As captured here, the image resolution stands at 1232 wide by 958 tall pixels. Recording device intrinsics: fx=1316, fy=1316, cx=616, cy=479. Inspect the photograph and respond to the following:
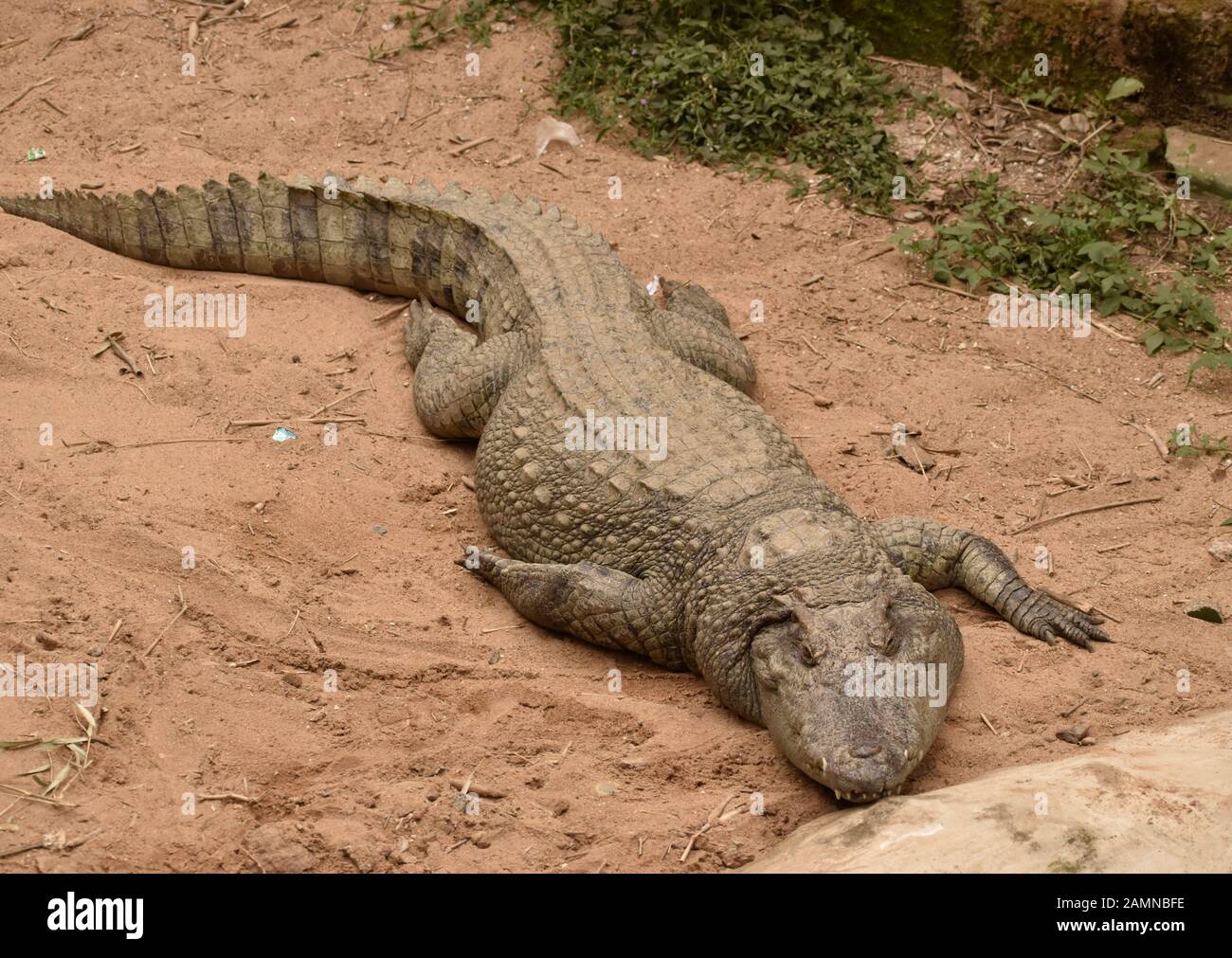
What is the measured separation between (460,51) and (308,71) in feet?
3.40

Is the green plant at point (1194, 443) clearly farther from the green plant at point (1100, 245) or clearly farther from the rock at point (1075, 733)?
the rock at point (1075, 733)

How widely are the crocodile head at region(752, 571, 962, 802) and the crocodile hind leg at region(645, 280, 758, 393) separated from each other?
192 centimetres

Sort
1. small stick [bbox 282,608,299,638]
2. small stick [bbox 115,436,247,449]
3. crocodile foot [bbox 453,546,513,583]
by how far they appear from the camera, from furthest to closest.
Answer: small stick [bbox 115,436,247,449] < crocodile foot [bbox 453,546,513,583] < small stick [bbox 282,608,299,638]

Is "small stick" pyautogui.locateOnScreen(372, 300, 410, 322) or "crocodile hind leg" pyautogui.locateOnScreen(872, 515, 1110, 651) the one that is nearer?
"crocodile hind leg" pyautogui.locateOnScreen(872, 515, 1110, 651)

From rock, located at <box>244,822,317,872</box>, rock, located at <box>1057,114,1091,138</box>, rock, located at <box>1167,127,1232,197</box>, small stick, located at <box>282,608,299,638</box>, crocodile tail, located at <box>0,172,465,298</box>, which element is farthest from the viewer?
rock, located at <box>1057,114,1091,138</box>

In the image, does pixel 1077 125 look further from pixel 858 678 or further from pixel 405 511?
pixel 858 678

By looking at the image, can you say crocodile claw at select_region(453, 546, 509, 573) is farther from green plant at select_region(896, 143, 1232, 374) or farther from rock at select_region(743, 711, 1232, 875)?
green plant at select_region(896, 143, 1232, 374)

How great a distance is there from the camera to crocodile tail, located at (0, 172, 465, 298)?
7184 millimetres

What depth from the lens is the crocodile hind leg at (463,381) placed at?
248 inches

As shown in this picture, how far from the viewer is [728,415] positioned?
225 inches

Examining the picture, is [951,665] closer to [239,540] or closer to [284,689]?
[284,689]

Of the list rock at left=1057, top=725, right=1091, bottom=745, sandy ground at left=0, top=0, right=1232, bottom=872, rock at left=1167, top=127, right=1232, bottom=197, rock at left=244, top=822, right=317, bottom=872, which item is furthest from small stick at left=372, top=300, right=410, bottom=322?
rock at left=1167, top=127, right=1232, bottom=197

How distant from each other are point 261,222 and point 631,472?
3059mm

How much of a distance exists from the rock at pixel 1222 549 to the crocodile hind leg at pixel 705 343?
229 centimetres
